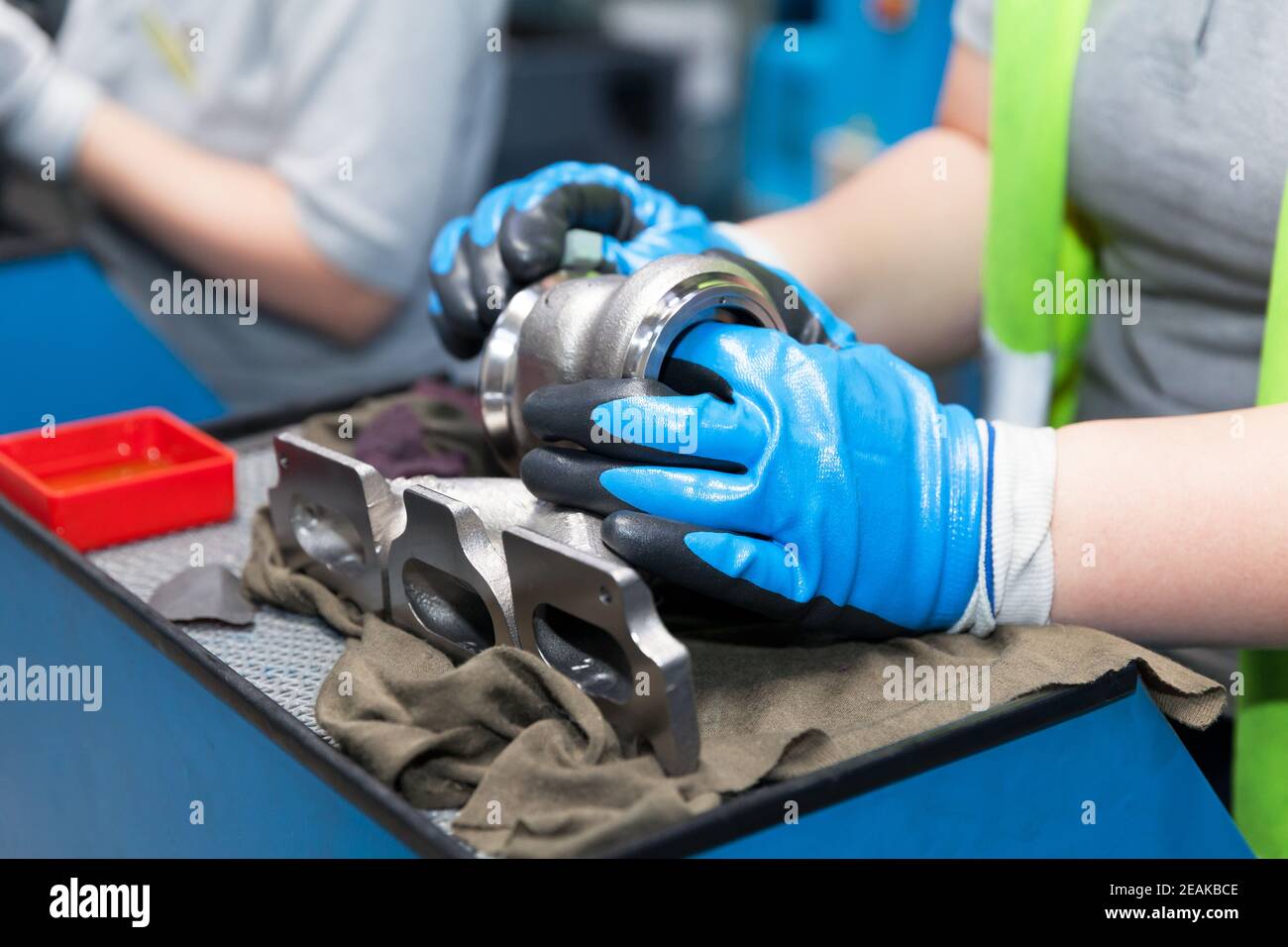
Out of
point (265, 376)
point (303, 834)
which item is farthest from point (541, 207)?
point (265, 376)

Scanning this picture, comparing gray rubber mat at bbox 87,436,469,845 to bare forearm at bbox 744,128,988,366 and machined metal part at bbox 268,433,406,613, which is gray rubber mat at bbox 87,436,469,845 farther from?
bare forearm at bbox 744,128,988,366

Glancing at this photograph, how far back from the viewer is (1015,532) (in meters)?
0.67

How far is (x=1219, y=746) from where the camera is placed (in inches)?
34.3

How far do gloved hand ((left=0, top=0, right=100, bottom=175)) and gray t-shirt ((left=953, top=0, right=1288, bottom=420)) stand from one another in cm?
96

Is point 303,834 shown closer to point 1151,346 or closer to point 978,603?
point 978,603

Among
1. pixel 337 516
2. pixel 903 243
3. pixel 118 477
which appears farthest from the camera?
pixel 903 243

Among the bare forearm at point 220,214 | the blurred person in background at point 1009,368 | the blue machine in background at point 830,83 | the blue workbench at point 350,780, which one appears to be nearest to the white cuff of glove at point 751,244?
the blurred person in background at point 1009,368

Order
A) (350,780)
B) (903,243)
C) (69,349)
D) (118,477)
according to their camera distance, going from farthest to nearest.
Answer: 1. (69,349)
2. (903,243)
3. (118,477)
4. (350,780)

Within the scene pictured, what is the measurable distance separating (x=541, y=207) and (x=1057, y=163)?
0.32 metres

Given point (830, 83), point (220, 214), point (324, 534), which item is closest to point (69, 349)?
point (220, 214)

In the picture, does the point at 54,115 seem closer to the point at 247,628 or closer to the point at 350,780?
the point at 247,628

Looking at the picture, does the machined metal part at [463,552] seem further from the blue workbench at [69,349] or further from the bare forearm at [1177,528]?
the blue workbench at [69,349]

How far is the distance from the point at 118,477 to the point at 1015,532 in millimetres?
539

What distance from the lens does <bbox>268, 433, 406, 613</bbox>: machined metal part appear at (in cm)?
70
